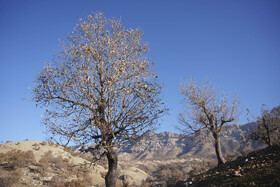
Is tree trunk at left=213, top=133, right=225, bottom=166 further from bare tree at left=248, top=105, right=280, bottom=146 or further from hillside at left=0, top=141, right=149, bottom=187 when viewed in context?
hillside at left=0, top=141, right=149, bottom=187

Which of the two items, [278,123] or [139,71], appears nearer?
[139,71]

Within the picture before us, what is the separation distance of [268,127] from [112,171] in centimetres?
2486

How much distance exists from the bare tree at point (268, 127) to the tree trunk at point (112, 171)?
23.8 metres

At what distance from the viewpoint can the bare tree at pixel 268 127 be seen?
23672mm

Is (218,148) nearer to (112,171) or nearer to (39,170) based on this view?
(112,171)

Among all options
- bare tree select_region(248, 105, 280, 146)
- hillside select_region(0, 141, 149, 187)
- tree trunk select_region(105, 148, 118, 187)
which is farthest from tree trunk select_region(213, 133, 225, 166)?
tree trunk select_region(105, 148, 118, 187)

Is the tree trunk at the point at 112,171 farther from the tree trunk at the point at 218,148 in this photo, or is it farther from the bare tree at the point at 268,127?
the bare tree at the point at 268,127

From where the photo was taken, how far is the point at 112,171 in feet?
30.2

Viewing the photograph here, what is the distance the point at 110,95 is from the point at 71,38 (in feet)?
16.4

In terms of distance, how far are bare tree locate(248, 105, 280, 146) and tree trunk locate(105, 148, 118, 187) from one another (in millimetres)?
23752

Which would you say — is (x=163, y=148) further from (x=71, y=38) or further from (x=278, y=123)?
(x=71, y=38)

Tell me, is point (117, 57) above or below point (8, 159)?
above

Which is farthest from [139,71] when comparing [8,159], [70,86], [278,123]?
[278,123]

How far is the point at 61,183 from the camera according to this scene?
1847 centimetres
